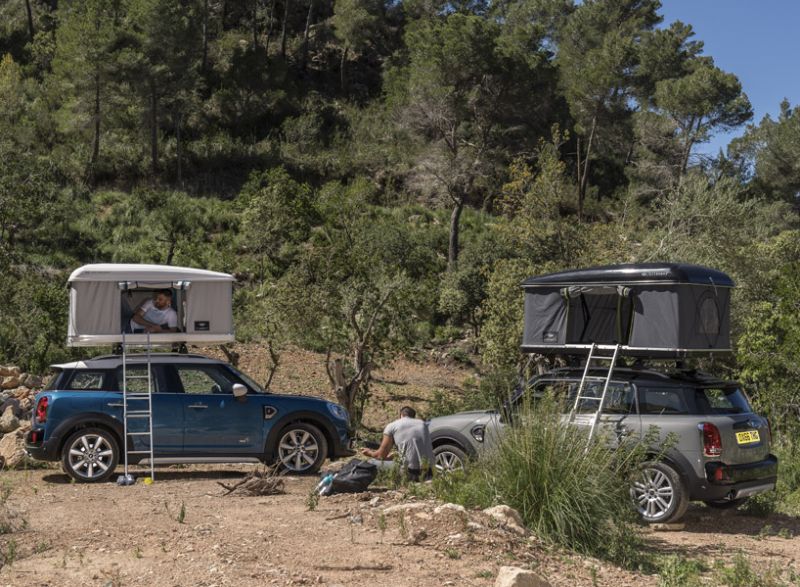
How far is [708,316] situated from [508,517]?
15.7ft

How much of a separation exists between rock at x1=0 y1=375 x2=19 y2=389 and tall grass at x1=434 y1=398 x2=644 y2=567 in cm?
1224

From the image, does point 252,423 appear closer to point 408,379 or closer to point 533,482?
point 533,482

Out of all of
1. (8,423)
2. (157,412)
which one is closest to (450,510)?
(157,412)

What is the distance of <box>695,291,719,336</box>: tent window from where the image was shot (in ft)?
36.6

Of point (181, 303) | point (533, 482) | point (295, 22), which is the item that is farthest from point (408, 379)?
point (295, 22)

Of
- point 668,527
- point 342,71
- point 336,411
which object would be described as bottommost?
point 668,527

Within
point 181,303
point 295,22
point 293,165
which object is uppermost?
point 295,22

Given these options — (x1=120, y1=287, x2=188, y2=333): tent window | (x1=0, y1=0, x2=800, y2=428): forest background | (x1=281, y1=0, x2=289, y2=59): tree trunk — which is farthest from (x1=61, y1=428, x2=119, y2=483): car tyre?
(x1=281, y1=0, x2=289, y2=59): tree trunk

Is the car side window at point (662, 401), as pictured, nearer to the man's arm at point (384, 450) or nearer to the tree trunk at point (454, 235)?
the man's arm at point (384, 450)

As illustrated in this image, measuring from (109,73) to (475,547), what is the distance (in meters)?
39.9

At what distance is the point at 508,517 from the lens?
25.8ft

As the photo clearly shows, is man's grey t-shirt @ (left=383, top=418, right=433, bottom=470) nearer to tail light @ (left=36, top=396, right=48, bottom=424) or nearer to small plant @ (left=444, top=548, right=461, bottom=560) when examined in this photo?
small plant @ (left=444, top=548, right=461, bottom=560)

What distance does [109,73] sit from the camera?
4262 cm

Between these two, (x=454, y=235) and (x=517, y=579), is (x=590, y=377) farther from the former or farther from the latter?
(x=454, y=235)
